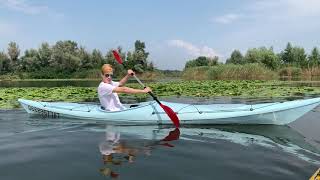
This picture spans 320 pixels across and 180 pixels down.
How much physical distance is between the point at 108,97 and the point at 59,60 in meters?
47.2

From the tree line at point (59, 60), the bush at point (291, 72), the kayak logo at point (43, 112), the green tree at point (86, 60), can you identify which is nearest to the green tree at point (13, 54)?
the tree line at point (59, 60)

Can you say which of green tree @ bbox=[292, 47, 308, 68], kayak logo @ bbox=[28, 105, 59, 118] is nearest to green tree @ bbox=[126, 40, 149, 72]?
green tree @ bbox=[292, 47, 308, 68]

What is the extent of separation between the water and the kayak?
0.17 meters

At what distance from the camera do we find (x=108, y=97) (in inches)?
320

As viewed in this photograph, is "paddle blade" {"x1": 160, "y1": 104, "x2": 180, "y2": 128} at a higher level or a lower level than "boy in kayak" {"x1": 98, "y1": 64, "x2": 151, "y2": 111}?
lower

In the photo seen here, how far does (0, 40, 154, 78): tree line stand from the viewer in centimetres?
5202

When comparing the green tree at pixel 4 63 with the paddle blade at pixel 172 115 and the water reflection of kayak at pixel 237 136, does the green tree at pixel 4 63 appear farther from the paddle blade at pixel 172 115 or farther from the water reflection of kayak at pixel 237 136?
the paddle blade at pixel 172 115

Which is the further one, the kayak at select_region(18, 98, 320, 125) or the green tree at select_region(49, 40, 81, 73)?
the green tree at select_region(49, 40, 81, 73)

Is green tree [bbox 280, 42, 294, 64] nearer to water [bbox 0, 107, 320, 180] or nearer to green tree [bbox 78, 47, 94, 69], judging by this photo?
green tree [bbox 78, 47, 94, 69]

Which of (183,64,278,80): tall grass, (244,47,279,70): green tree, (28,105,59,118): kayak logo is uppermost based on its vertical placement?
(244,47,279,70): green tree

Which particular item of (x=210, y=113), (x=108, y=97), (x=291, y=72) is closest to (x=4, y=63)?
(x=291, y=72)

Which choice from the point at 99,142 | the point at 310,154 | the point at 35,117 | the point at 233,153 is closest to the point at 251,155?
the point at 233,153

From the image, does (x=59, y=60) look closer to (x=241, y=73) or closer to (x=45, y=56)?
(x=45, y=56)

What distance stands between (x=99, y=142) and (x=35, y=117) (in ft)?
11.8
